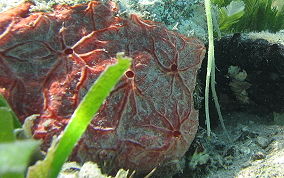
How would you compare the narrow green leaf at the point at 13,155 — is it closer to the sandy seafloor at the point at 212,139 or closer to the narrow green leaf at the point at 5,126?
the narrow green leaf at the point at 5,126

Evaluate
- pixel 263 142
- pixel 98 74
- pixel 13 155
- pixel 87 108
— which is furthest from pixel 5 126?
pixel 263 142

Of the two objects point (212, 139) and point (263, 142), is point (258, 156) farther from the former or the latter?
point (212, 139)

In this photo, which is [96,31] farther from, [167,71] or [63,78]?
[167,71]

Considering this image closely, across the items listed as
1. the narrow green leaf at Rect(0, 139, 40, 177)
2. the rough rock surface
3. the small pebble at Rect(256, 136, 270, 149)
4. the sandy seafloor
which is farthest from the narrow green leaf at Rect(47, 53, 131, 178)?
the small pebble at Rect(256, 136, 270, 149)

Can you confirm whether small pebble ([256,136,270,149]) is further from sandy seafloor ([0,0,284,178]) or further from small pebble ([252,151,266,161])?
small pebble ([252,151,266,161])

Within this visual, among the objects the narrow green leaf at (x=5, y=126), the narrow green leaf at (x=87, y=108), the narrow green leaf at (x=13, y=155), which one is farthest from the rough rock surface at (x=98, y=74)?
the narrow green leaf at (x=13, y=155)

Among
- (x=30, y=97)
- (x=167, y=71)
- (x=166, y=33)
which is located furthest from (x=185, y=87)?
(x=30, y=97)

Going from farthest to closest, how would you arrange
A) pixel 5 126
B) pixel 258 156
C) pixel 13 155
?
1. pixel 258 156
2. pixel 5 126
3. pixel 13 155
